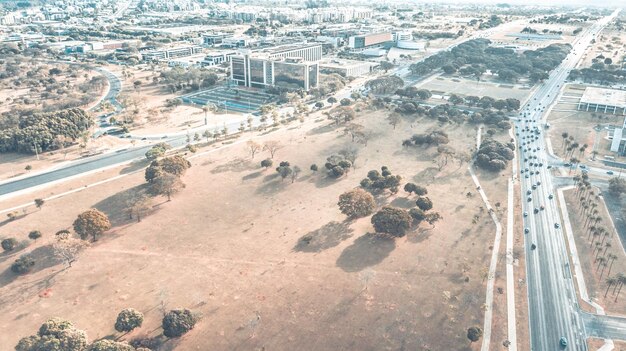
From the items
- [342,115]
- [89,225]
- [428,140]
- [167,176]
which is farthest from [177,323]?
[342,115]

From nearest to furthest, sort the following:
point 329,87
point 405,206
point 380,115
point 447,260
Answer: point 447,260 < point 405,206 < point 380,115 < point 329,87

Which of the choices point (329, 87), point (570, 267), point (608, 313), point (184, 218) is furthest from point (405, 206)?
point (329, 87)

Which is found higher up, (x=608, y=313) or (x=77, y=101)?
(x=77, y=101)

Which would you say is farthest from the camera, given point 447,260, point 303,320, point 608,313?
point 447,260

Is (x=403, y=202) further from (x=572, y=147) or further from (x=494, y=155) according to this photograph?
(x=572, y=147)

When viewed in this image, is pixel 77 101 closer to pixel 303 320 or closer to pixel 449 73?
pixel 303 320

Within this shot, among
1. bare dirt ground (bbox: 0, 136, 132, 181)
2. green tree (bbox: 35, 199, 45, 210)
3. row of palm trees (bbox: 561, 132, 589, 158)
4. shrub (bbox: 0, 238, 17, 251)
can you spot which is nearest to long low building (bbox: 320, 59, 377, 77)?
row of palm trees (bbox: 561, 132, 589, 158)
